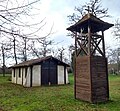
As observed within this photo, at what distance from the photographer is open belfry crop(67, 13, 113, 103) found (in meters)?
12.2

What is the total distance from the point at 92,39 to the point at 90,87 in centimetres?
324

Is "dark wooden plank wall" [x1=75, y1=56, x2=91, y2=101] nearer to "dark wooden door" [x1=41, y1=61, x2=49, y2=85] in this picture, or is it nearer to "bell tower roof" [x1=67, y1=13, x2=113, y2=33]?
"bell tower roof" [x1=67, y1=13, x2=113, y2=33]

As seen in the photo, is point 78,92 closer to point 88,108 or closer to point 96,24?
point 88,108

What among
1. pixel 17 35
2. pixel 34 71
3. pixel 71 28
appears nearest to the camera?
pixel 17 35

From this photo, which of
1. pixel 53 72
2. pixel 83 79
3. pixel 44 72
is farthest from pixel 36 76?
pixel 83 79

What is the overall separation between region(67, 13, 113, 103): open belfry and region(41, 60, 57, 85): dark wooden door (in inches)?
501

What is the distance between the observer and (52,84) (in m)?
26.5

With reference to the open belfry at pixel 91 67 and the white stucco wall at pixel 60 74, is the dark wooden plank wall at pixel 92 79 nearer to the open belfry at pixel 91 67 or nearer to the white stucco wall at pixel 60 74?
the open belfry at pixel 91 67

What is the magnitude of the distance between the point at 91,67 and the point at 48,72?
14.8m

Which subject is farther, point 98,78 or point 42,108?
point 98,78

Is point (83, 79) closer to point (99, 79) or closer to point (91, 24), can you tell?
point (99, 79)

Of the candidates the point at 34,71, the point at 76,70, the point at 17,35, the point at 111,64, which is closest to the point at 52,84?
the point at 34,71

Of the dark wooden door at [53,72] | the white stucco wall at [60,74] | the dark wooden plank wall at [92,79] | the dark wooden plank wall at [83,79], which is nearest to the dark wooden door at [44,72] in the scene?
the dark wooden door at [53,72]

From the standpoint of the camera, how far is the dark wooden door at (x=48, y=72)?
26.1 meters
